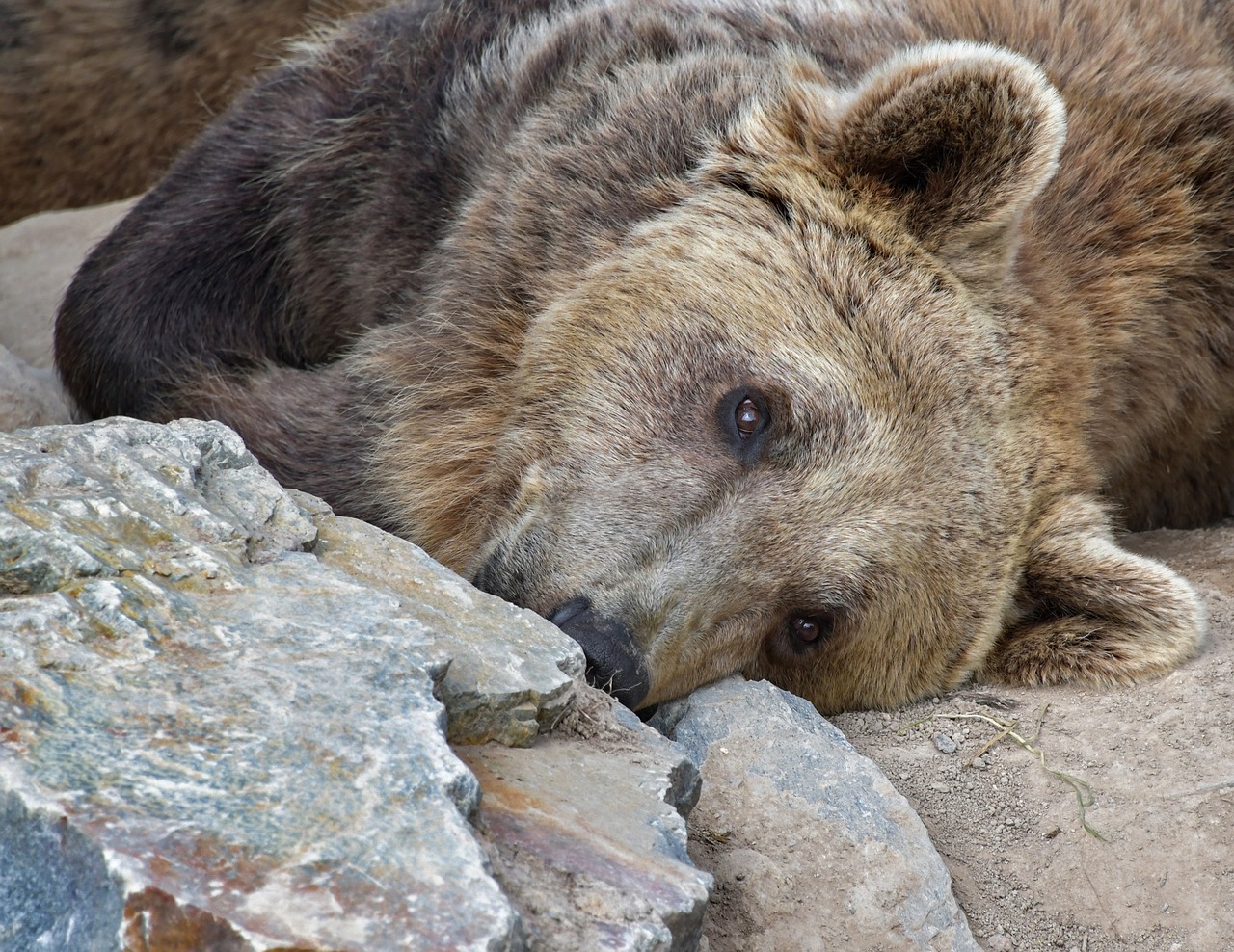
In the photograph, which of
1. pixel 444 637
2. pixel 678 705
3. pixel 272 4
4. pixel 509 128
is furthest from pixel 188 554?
pixel 272 4

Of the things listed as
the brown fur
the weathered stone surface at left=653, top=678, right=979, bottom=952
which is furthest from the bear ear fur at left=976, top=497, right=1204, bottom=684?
the brown fur

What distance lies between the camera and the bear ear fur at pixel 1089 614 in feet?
12.0

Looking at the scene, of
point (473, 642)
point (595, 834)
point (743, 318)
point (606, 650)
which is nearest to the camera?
point (595, 834)

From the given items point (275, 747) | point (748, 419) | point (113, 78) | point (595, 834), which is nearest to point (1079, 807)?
point (748, 419)

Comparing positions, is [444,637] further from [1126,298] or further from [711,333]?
[1126,298]

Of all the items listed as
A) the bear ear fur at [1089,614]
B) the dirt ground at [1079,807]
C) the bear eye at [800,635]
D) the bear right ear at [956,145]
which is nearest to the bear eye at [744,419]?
the bear eye at [800,635]

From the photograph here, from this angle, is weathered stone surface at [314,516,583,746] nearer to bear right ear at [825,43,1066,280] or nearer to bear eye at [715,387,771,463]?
bear eye at [715,387,771,463]

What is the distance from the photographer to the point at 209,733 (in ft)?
→ 6.52

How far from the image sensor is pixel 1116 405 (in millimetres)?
4090

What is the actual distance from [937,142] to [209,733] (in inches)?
96.9

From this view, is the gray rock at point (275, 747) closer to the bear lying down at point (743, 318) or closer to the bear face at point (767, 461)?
the bear face at point (767, 461)

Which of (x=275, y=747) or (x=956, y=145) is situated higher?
(x=956, y=145)

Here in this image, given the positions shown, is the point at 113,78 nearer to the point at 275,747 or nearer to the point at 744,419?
the point at 744,419

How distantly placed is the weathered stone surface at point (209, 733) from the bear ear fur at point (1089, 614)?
1.81 m
